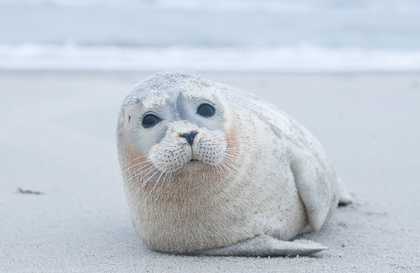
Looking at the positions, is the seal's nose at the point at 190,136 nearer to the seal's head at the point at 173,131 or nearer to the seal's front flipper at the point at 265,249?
the seal's head at the point at 173,131

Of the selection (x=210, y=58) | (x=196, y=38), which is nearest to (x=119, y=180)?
(x=210, y=58)

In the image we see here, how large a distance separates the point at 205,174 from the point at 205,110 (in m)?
0.35

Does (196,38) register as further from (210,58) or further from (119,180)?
(119,180)

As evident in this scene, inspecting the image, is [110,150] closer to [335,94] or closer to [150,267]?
[150,267]

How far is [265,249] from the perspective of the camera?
3.43m

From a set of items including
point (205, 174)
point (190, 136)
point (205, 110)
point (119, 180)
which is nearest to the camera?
point (190, 136)

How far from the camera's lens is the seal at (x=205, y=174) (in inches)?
125

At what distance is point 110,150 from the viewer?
636 cm

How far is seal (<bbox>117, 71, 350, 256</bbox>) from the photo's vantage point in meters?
3.18

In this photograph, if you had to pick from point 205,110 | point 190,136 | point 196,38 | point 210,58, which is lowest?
point 190,136

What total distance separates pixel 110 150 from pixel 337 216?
8.63 ft

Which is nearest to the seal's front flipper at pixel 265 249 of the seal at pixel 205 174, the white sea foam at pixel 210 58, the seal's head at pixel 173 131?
the seal at pixel 205 174

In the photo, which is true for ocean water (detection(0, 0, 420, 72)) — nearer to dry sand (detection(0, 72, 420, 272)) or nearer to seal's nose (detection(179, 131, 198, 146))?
dry sand (detection(0, 72, 420, 272))

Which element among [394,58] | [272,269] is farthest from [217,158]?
[394,58]
